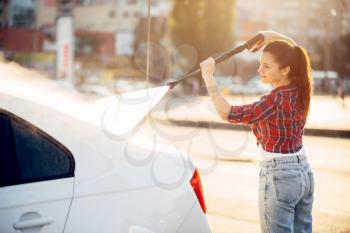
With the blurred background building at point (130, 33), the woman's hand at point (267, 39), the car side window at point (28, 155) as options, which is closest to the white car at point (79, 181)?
the car side window at point (28, 155)

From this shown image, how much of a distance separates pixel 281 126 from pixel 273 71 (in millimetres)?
330

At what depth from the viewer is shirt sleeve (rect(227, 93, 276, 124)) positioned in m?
2.71

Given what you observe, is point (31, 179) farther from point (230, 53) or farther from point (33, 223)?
point (230, 53)

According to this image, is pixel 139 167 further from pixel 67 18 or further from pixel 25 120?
pixel 67 18

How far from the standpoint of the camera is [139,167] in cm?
243

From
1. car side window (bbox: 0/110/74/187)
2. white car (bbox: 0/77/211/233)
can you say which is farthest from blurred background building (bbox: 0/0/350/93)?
car side window (bbox: 0/110/74/187)

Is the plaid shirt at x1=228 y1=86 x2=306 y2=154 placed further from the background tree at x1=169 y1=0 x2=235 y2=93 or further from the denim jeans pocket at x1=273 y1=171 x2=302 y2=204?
the background tree at x1=169 y1=0 x2=235 y2=93

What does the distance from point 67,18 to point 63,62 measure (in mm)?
2582

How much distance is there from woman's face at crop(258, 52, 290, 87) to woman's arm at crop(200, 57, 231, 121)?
306mm

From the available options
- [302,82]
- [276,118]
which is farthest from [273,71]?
[276,118]

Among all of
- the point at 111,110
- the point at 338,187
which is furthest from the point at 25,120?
the point at 338,187

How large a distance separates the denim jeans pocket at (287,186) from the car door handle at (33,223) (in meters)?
1.24

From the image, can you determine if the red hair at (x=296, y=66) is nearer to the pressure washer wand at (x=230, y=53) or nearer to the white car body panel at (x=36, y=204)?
the pressure washer wand at (x=230, y=53)

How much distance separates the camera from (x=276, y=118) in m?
2.73
